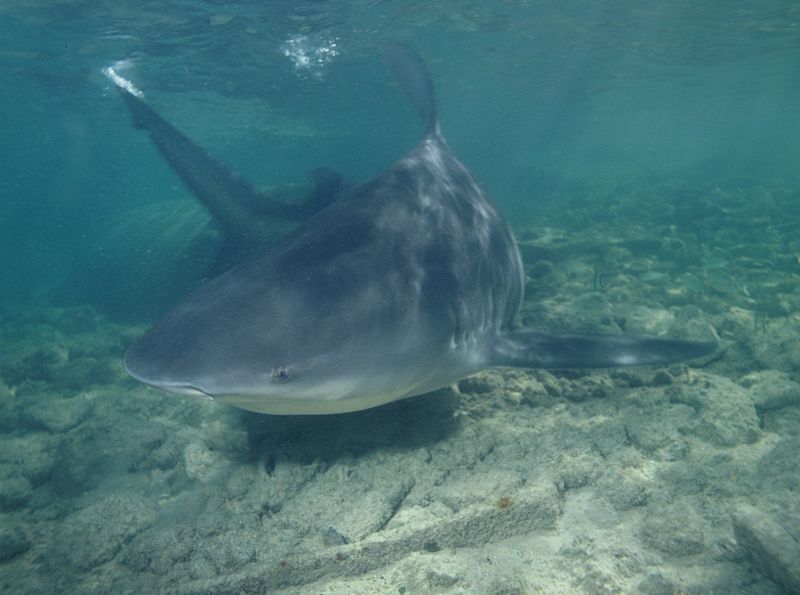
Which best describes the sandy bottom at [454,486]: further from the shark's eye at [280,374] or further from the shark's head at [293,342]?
the shark's eye at [280,374]

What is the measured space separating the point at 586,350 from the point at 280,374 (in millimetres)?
2462

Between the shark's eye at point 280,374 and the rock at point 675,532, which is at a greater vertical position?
the shark's eye at point 280,374

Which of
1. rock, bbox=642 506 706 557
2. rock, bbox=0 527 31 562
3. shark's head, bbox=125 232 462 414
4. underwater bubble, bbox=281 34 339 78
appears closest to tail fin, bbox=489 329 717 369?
shark's head, bbox=125 232 462 414

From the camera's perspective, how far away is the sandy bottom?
2.21m

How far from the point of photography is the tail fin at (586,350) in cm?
333

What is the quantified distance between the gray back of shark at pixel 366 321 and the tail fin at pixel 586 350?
0.01m

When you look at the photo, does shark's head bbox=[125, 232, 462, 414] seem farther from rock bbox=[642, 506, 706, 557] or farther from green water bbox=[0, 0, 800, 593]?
rock bbox=[642, 506, 706, 557]

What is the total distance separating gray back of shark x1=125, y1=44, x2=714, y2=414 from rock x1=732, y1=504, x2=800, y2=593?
4.48 feet

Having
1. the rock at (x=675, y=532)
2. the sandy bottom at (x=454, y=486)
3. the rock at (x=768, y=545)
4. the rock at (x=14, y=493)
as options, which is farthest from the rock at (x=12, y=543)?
the rock at (x=768, y=545)

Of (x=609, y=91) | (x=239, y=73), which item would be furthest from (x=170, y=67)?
(x=609, y=91)

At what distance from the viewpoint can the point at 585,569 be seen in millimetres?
2152

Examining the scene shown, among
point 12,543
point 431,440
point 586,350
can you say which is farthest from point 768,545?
point 12,543

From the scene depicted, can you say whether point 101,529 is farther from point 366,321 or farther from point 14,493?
point 366,321

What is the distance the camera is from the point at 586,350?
11.4 ft
